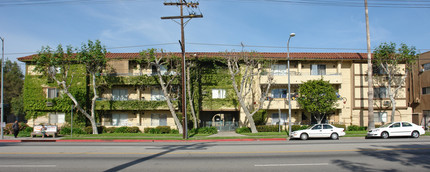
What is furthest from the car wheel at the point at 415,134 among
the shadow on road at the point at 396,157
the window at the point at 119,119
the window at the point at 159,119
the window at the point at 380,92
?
the window at the point at 119,119

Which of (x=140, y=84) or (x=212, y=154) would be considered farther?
(x=140, y=84)

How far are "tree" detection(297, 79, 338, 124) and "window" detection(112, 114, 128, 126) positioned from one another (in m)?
19.1

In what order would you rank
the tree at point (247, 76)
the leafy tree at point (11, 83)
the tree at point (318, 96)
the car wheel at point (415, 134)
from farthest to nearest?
the leafy tree at point (11, 83) → the tree at point (318, 96) → the tree at point (247, 76) → the car wheel at point (415, 134)

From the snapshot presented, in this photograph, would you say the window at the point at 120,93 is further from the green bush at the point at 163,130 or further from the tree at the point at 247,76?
the tree at the point at 247,76

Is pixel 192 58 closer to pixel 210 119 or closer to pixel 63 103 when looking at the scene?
Answer: pixel 210 119

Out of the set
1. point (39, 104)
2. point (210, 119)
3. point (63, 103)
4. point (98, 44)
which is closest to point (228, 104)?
point (210, 119)

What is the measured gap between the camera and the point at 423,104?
1320 inches

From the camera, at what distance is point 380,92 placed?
3309 cm

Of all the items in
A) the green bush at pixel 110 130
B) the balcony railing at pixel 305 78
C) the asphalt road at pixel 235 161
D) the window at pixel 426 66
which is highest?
the window at pixel 426 66

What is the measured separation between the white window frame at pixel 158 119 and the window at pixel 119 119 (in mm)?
2996

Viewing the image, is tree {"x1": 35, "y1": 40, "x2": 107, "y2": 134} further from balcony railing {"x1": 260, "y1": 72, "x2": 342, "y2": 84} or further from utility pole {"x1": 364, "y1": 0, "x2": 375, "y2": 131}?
utility pole {"x1": 364, "y1": 0, "x2": 375, "y2": 131}

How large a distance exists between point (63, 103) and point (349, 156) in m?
29.2

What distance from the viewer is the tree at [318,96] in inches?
1166

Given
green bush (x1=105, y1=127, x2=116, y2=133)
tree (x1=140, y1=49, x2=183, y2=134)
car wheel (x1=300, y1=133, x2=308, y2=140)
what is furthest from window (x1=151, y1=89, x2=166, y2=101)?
car wheel (x1=300, y1=133, x2=308, y2=140)
